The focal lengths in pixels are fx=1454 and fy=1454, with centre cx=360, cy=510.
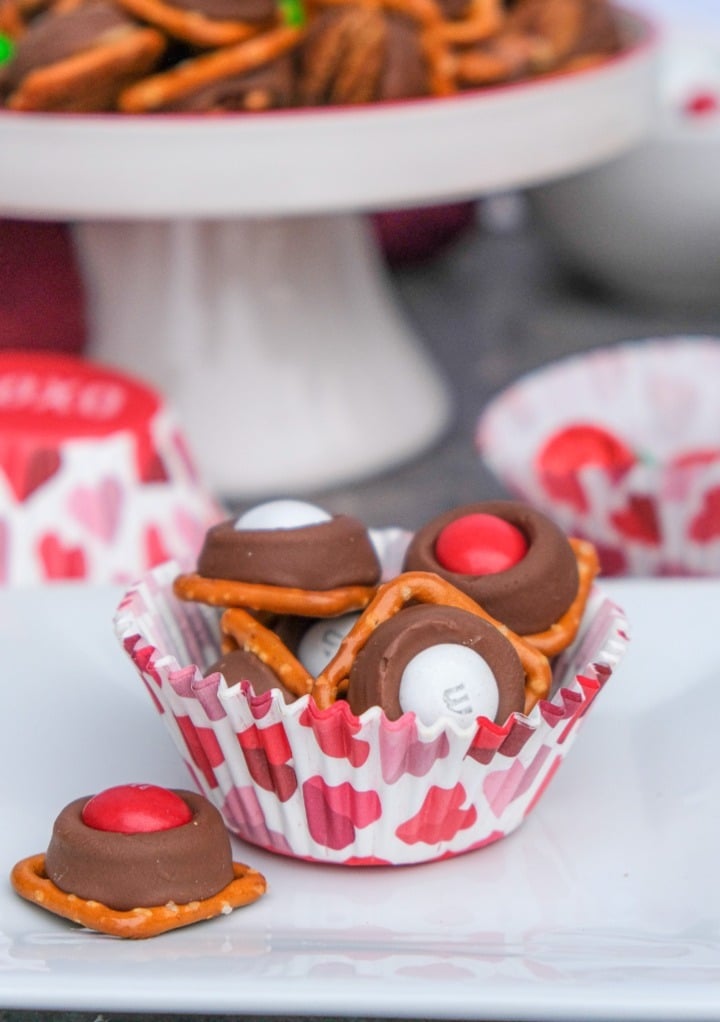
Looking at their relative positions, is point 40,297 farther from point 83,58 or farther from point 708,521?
point 708,521

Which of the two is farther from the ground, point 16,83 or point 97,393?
point 16,83

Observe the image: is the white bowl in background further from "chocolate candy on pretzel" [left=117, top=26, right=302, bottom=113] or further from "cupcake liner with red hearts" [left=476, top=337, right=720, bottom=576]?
"chocolate candy on pretzel" [left=117, top=26, right=302, bottom=113]

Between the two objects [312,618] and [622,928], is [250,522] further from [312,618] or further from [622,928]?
[622,928]

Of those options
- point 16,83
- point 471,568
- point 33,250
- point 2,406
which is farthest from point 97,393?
point 471,568

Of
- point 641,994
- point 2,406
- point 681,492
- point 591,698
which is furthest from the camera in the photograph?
point 2,406

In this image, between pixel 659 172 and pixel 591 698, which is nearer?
pixel 591 698

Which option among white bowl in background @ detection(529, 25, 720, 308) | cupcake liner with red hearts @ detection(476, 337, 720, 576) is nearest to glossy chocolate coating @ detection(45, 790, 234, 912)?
cupcake liner with red hearts @ detection(476, 337, 720, 576)

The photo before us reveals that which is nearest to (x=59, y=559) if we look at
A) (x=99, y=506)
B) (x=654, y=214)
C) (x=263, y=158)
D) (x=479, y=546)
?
(x=99, y=506)
